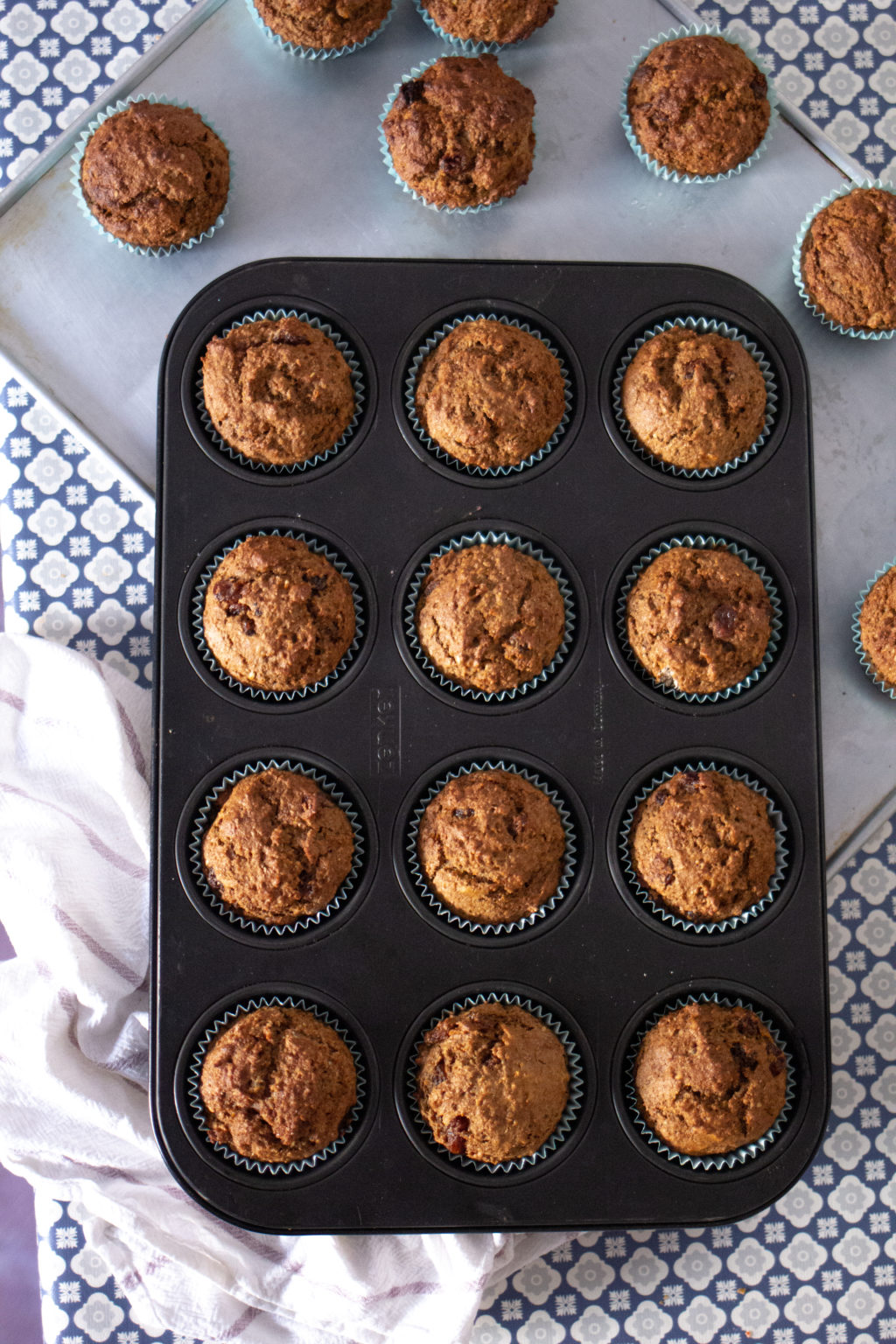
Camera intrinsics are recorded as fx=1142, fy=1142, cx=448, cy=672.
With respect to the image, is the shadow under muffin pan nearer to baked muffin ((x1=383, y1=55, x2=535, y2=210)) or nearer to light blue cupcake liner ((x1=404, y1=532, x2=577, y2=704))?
light blue cupcake liner ((x1=404, y1=532, x2=577, y2=704))

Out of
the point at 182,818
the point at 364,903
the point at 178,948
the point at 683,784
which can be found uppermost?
the point at 182,818

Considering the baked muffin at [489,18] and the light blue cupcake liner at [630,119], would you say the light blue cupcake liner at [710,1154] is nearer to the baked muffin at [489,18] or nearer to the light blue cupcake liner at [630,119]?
the light blue cupcake liner at [630,119]

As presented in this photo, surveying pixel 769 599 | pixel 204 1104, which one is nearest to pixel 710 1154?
pixel 204 1104

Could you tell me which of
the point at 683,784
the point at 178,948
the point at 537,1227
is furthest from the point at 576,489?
the point at 537,1227

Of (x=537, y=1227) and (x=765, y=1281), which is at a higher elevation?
(x=537, y=1227)

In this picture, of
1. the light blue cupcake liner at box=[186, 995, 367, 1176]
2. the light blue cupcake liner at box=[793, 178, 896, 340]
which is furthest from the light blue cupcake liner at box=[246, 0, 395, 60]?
the light blue cupcake liner at box=[186, 995, 367, 1176]

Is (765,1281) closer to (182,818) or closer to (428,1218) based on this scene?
(428,1218)

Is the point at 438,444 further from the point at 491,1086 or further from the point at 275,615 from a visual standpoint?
the point at 491,1086
